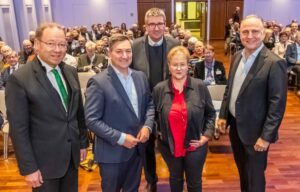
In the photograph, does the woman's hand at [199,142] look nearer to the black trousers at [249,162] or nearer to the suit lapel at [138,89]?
the black trousers at [249,162]

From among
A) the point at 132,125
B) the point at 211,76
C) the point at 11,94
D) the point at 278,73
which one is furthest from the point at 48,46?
the point at 211,76

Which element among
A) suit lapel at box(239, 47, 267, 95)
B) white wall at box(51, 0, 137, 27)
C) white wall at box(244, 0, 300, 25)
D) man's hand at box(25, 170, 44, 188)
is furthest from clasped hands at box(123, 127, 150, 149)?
white wall at box(244, 0, 300, 25)

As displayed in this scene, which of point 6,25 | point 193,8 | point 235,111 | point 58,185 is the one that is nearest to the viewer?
point 58,185

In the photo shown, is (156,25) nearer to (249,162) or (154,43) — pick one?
(154,43)

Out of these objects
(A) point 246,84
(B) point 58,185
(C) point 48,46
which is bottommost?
(B) point 58,185

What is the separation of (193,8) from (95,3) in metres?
5.53

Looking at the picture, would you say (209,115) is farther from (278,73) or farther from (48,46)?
(48,46)

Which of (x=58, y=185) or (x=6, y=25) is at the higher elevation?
(x=6, y=25)

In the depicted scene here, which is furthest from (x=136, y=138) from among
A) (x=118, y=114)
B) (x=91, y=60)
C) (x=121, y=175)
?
(x=91, y=60)

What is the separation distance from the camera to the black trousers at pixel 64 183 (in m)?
1.81

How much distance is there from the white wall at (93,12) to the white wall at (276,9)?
6064 mm

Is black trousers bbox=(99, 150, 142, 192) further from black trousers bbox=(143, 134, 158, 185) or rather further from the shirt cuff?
black trousers bbox=(143, 134, 158, 185)

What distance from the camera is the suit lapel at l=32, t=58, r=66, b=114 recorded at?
1.67 metres

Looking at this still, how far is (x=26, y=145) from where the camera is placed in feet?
5.43
